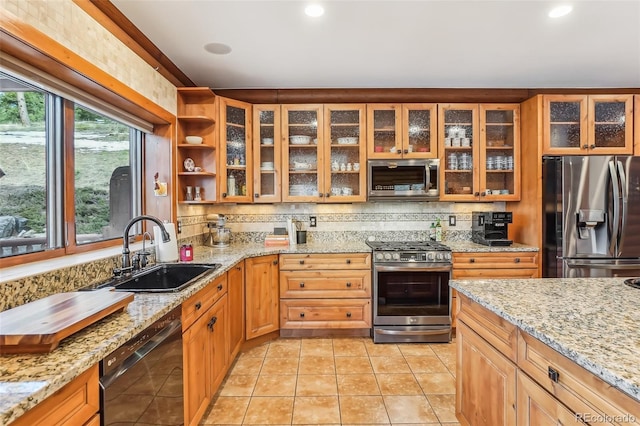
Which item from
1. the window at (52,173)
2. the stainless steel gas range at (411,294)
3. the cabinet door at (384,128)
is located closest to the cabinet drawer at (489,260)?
the stainless steel gas range at (411,294)

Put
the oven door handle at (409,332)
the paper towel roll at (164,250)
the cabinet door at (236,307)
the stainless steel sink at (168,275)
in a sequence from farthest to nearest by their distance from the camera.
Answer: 1. the oven door handle at (409,332)
2. the cabinet door at (236,307)
3. the paper towel roll at (164,250)
4. the stainless steel sink at (168,275)

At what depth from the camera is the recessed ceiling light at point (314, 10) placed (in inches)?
79.0

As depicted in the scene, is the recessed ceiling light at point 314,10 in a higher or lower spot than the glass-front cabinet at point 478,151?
higher

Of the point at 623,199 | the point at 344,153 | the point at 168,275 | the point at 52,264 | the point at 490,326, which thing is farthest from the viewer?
the point at 344,153

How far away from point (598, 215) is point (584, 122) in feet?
3.24

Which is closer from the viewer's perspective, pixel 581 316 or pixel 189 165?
pixel 581 316

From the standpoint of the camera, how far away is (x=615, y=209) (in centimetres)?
292

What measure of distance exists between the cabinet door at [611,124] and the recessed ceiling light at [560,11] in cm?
161

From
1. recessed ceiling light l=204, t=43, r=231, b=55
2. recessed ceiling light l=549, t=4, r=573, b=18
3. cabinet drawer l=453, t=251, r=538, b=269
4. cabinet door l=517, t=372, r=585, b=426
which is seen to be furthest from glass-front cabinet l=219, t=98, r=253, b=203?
cabinet door l=517, t=372, r=585, b=426

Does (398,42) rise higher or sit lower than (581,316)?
higher

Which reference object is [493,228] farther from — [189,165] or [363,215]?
[189,165]

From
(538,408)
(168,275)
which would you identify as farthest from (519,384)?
(168,275)

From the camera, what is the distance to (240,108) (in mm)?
3289

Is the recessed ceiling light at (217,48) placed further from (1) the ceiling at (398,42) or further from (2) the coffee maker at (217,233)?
(2) the coffee maker at (217,233)
